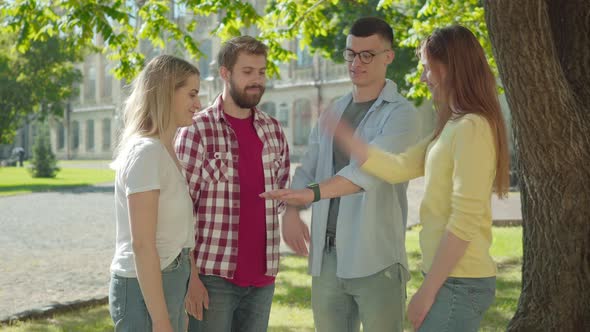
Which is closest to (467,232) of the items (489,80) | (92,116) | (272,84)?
(489,80)

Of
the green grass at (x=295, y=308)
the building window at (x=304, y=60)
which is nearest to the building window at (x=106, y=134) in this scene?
the building window at (x=304, y=60)

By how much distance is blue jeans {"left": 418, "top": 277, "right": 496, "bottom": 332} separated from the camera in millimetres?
2467

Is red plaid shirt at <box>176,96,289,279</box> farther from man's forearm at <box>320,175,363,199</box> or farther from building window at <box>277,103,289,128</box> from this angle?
building window at <box>277,103,289,128</box>

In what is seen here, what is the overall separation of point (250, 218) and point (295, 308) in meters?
3.87

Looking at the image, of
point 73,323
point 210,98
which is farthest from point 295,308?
point 210,98

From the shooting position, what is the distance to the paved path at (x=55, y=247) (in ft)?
26.2

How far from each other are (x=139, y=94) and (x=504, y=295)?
587cm

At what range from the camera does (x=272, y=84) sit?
46.8 m

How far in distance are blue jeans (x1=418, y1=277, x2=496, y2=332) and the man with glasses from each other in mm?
757

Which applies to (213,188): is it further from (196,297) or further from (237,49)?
(237,49)

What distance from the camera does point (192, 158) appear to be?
338cm

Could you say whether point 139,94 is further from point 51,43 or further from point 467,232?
point 51,43

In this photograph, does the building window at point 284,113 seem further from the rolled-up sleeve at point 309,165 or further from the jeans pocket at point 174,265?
the jeans pocket at point 174,265

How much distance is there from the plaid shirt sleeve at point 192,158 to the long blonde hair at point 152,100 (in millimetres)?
455
